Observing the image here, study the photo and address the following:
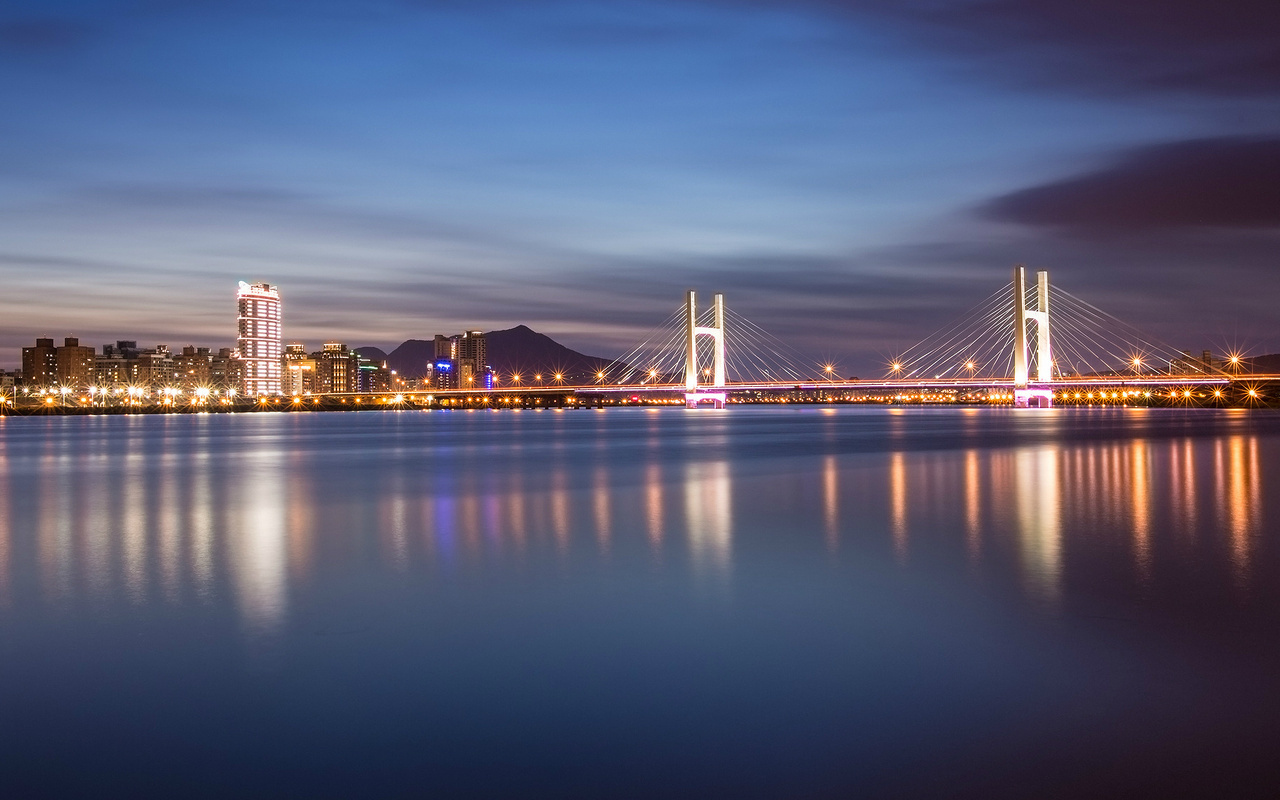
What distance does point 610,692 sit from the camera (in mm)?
5512

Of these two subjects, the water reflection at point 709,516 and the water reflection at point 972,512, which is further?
the water reflection at point 972,512

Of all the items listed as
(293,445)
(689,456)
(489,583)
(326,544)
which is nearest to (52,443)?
(293,445)

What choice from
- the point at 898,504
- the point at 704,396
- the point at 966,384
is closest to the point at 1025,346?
the point at 966,384

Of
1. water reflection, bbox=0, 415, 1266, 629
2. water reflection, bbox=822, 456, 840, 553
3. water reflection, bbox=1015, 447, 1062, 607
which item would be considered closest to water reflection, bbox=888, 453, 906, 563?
water reflection, bbox=0, 415, 1266, 629

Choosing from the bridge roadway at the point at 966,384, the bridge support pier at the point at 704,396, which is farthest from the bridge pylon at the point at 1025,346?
the bridge support pier at the point at 704,396

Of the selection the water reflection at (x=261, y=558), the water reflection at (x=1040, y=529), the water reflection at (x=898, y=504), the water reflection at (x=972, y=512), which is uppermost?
the water reflection at (x=261, y=558)

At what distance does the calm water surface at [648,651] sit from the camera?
4406mm

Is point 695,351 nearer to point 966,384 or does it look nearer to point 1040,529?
point 966,384

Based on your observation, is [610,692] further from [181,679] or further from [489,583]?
[489,583]

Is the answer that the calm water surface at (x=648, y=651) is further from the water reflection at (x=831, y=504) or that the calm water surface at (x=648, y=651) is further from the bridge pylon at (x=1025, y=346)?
the bridge pylon at (x=1025, y=346)

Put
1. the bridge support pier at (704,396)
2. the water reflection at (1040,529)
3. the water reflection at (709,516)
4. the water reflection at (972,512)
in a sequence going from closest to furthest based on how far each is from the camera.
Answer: the water reflection at (1040,529) < the water reflection at (709,516) < the water reflection at (972,512) < the bridge support pier at (704,396)

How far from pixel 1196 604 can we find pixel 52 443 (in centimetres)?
4862

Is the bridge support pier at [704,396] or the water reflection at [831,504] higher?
the bridge support pier at [704,396]

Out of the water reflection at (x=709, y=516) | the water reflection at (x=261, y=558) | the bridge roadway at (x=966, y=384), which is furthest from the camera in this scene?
the bridge roadway at (x=966, y=384)
